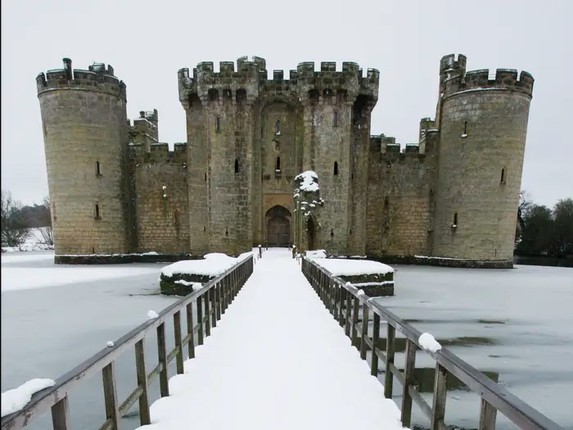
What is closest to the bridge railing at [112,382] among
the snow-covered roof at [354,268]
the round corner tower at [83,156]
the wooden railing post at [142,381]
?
the wooden railing post at [142,381]

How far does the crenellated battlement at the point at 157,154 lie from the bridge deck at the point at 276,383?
20.3 metres

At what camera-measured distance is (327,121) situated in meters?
22.9

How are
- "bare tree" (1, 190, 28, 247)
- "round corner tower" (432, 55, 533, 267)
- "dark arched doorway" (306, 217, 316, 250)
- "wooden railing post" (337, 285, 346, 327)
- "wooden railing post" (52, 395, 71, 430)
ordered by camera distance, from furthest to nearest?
"round corner tower" (432, 55, 533, 267) < "dark arched doorway" (306, 217, 316, 250) < "wooden railing post" (337, 285, 346, 327) < "wooden railing post" (52, 395, 71, 430) < "bare tree" (1, 190, 28, 247)

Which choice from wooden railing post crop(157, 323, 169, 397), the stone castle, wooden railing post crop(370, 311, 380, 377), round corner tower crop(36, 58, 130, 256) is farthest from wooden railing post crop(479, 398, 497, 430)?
round corner tower crop(36, 58, 130, 256)

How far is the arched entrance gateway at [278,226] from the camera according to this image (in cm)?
2553

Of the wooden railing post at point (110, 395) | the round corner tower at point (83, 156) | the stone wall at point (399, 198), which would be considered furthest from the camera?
the stone wall at point (399, 198)

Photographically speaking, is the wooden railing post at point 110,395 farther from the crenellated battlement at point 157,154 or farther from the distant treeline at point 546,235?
the distant treeline at point 546,235

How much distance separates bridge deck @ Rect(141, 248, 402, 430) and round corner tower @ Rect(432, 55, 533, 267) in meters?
19.2

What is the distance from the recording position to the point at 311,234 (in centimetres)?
2203

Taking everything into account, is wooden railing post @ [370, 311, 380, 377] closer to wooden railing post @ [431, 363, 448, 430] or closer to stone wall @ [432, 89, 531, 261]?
wooden railing post @ [431, 363, 448, 430]

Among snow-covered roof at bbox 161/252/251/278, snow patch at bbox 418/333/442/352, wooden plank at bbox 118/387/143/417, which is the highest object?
snow patch at bbox 418/333/442/352

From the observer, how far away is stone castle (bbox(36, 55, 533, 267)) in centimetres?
2212

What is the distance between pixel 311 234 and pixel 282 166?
5.71m

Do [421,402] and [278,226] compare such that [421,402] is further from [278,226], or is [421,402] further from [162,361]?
[278,226]
